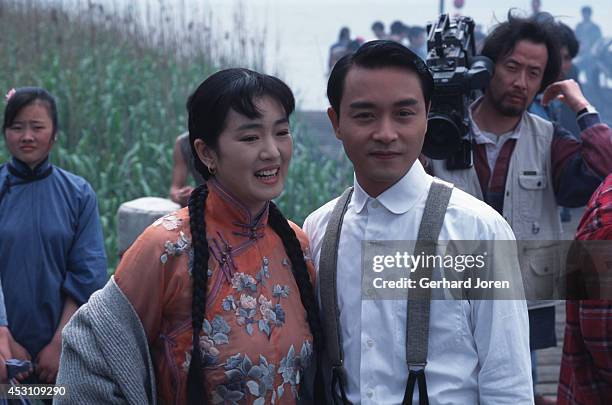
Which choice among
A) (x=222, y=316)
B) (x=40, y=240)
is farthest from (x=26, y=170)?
(x=222, y=316)

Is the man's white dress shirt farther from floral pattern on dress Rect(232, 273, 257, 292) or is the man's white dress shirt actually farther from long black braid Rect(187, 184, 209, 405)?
long black braid Rect(187, 184, 209, 405)

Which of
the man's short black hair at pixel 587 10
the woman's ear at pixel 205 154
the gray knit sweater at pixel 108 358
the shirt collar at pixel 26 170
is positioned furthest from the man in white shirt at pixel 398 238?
the man's short black hair at pixel 587 10

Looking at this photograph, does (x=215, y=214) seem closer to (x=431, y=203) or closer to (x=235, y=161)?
(x=235, y=161)

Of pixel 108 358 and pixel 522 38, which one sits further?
pixel 522 38

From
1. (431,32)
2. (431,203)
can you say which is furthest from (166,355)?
(431,32)

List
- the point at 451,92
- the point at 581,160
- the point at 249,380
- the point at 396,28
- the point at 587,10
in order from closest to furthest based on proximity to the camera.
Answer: the point at 249,380, the point at 451,92, the point at 581,160, the point at 396,28, the point at 587,10

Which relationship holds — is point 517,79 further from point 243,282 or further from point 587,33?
point 587,33

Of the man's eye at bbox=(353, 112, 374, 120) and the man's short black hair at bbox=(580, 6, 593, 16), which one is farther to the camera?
the man's short black hair at bbox=(580, 6, 593, 16)

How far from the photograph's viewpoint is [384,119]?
6.99 feet

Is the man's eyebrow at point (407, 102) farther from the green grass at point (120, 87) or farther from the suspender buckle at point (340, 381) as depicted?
the green grass at point (120, 87)

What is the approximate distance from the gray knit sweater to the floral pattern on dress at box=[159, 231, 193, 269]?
14 cm

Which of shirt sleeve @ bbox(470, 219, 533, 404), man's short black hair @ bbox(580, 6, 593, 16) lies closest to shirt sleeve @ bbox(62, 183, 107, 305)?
shirt sleeve @ bbox(470, 219, 533, 404)

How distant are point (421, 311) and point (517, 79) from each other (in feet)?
5.38

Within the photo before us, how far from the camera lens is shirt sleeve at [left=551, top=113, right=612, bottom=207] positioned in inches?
128
